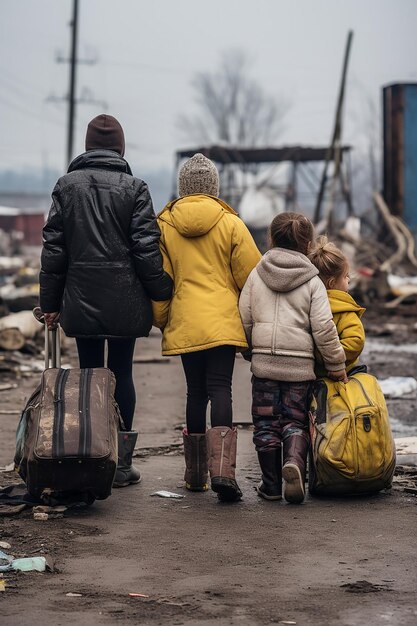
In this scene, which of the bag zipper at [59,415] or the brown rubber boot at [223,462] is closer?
the bag zipper at [59,415]

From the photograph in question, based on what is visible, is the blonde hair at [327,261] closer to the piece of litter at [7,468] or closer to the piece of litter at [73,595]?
the piece of litter at [7,468]

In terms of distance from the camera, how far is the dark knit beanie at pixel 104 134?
20.0 ft

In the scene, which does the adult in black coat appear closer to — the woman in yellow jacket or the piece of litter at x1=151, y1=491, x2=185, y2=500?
the woman in yellow jacket

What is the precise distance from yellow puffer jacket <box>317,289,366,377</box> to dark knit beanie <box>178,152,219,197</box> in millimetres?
857

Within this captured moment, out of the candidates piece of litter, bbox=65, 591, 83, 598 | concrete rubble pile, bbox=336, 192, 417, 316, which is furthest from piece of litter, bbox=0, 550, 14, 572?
concrete rubble pile, bbox=336, 192, 417, 316

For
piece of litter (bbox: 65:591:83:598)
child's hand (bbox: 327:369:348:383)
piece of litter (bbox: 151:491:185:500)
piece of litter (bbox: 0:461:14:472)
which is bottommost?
piece of litter (bbox: 65:591:83:598)

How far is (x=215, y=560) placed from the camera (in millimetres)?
4566

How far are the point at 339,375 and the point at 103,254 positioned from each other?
1372mm

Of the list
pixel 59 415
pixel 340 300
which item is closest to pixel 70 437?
pixel 59 415

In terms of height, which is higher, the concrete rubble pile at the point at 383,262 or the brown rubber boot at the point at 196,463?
the concrete rubble pile at the point at 383,262

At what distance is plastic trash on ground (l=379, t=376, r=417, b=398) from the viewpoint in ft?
33.2

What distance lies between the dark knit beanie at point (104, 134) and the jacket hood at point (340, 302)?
4.61ft

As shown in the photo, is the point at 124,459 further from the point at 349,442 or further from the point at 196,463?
the point at 349,442

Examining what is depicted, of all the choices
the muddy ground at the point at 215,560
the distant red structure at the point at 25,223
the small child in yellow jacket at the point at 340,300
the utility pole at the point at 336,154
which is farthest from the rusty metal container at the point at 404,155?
the distant red structure at the point at 25,223
